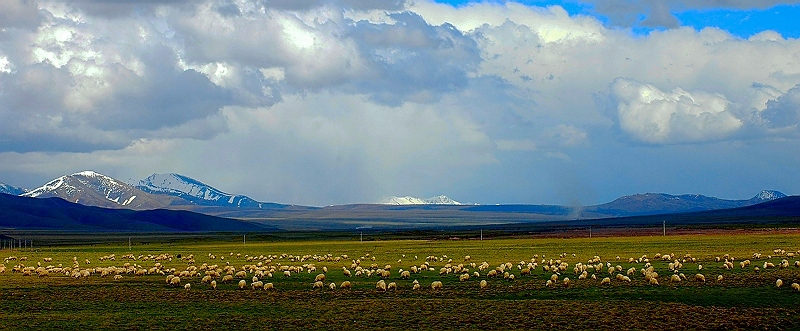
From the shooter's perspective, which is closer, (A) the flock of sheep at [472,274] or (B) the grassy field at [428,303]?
(B) the grassy field at [428,303]

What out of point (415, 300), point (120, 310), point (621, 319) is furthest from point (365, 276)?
point (621, 319)

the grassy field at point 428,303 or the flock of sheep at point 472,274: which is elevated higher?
the flock of sheep at point 472,274

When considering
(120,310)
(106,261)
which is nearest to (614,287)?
(120,310)

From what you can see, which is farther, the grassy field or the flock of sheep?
the flock of sheep

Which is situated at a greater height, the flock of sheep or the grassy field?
the flock of sheep

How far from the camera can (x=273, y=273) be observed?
149 feet

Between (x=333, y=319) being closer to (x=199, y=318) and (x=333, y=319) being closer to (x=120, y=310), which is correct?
(x=199, y=318)

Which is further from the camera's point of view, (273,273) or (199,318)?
(273,273)

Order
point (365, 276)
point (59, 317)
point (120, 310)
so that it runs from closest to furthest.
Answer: point (59, 317) < point (120, 310) < point (365, 276)

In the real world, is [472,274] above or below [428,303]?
above

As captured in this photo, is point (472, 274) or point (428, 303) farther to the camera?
point (472, 274)

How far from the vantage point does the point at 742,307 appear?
96.9 feet

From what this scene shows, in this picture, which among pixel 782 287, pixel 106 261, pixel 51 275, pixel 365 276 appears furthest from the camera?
pixel 106 261

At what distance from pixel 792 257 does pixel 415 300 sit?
27.9 metres
